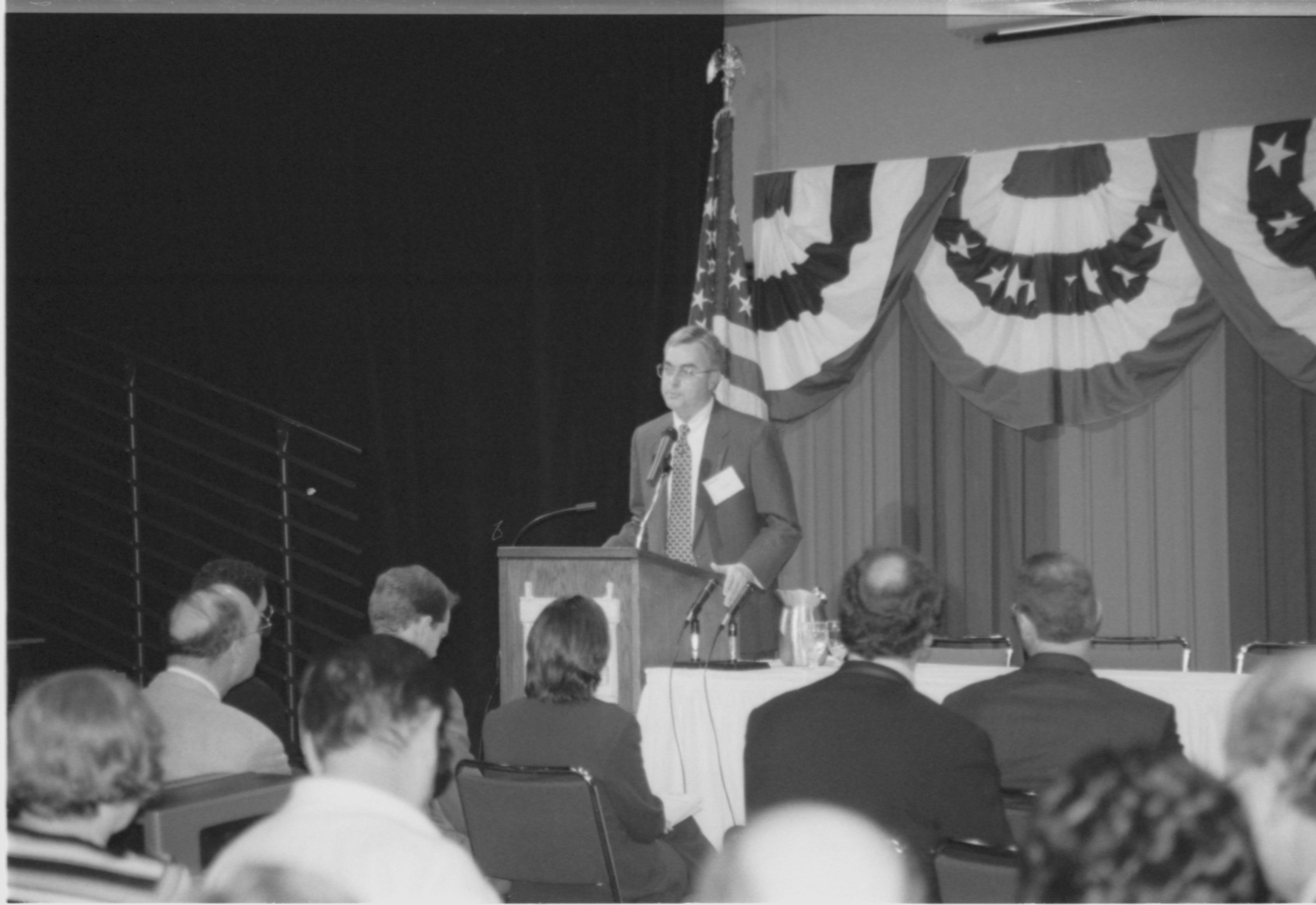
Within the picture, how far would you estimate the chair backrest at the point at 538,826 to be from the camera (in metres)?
3.12

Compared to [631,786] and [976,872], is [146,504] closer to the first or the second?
[631,786]

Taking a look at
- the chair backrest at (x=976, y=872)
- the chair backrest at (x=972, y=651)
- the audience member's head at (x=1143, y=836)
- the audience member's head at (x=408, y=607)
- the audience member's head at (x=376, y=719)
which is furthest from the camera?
the chair backrest at (x=972, y=651)

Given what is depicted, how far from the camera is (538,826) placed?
3215mm

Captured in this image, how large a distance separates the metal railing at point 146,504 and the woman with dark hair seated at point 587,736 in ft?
10.9

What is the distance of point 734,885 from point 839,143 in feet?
20.2

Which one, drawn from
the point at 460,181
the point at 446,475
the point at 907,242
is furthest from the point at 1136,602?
the point at 460,181

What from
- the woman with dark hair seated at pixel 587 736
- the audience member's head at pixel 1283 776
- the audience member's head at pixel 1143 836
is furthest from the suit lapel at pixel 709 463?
the audience member's head at pixel 1143 836

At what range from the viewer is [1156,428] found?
6941 mm

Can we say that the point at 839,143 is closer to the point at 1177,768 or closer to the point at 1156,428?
the point at 1156,428

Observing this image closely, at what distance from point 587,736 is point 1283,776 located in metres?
2.01

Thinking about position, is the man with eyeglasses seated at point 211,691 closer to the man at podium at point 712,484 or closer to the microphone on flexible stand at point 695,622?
the microphone on flexible stand at point 695,622

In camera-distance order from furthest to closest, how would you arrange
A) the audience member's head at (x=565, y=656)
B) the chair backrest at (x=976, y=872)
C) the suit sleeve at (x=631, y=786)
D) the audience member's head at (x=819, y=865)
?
1. the audience member's head at (x=565, y=656)
2. the suit sleeve at (x=631, y=786)
3. the audience member's head at (x=819, y=865)
4. the chair backrest at (x=976, y=872)

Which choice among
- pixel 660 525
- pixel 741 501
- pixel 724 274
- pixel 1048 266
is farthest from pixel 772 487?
pixel 1048 266

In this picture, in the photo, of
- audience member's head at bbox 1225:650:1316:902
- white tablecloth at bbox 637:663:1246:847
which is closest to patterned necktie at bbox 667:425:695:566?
white tablecloth at bbox 637:663:1246:847
